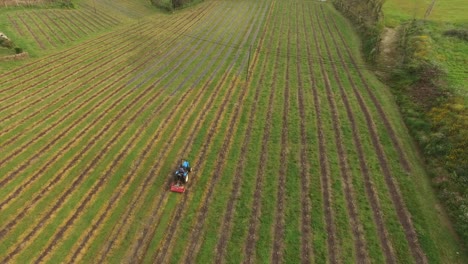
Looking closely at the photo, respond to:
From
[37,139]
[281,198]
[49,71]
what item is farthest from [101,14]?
[281,198]

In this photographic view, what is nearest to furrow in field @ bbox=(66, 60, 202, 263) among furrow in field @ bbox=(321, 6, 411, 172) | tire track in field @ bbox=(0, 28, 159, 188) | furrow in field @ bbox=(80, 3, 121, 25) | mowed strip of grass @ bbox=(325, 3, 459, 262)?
tire track in field @ bbox=(0, 28, 159, 188)

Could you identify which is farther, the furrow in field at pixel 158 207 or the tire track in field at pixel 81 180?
the furrow in field at pixel 158 207

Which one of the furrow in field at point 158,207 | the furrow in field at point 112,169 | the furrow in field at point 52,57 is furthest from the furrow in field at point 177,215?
the furrow in field at point 52,57

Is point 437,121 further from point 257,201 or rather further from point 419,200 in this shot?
point 257,201

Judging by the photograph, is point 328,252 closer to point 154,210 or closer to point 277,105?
point 154,210

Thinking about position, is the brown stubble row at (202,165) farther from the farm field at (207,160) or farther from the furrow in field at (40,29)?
the furrow in field at (40,29)

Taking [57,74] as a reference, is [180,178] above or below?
below

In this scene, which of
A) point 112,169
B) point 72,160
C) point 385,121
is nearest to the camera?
point 112,169
